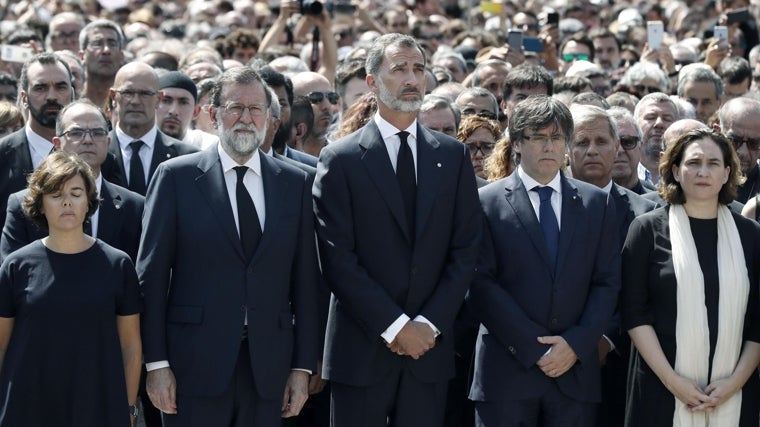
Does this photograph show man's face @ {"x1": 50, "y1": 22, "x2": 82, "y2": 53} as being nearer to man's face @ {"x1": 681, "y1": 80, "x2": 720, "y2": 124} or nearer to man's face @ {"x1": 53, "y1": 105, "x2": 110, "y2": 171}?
man's face @ {"x1": 53, "y1": 105, "x2": 110, "y2": 171}

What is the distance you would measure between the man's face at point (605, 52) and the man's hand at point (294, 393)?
343 inches

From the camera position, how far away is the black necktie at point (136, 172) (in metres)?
7.62

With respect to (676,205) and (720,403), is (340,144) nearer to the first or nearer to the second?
(676,205)

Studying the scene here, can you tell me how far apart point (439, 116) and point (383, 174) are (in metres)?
1.93

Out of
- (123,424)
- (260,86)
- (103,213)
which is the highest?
(260,86)

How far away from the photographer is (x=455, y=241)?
602 centimetres

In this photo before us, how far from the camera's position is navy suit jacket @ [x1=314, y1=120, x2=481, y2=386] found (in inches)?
232

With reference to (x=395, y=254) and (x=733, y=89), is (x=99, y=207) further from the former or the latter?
(x=733, y=89)

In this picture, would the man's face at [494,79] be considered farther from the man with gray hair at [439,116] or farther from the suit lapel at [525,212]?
the suit lapel at [525,212]

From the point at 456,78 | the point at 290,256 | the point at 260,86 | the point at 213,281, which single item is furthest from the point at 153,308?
the point at 456,78

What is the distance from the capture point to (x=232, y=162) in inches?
232

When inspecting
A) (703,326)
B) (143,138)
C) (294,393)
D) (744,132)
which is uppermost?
(744,132)

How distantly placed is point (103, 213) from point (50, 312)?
881 millimetres

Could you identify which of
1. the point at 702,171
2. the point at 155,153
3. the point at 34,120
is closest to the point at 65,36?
the point at 34,120
